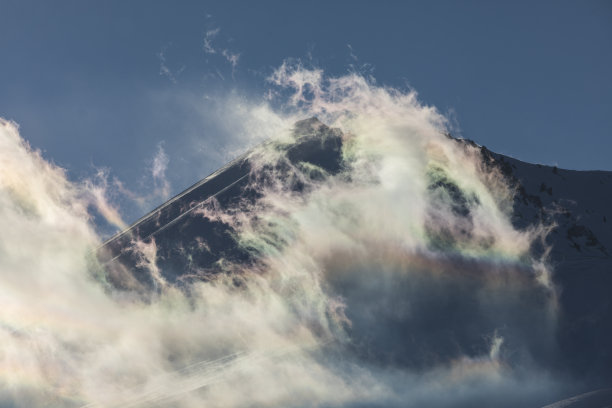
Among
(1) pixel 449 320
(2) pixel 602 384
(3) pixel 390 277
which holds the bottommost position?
(2) pixel 602 384

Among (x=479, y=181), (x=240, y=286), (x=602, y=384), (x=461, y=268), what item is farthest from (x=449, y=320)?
(x=240, y=286)

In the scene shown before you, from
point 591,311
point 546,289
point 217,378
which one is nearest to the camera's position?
point 591,311

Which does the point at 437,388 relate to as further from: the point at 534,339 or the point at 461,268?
the point at 461,268

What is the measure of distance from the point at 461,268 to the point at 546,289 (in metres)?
26.7

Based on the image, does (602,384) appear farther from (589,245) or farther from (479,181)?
(479,181)

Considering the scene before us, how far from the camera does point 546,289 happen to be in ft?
450

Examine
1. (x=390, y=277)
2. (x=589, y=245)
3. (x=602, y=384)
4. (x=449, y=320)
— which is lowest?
(x=602, y=384)

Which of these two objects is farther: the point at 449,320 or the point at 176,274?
the point at 176,274

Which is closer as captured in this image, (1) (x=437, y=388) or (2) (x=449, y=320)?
(1) (x=437, y=388)

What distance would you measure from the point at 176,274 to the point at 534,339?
112293 millimetres

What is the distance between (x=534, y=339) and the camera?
126 m

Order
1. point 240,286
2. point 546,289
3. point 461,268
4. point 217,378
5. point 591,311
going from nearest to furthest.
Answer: point 591,311 < point 546,289 < point 217,378 < point 461,268 < point 240,286

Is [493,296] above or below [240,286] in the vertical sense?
below

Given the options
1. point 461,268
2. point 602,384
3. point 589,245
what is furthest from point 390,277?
point 602,384
